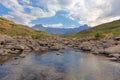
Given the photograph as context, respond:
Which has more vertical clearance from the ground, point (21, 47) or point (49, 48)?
point (21, 47)

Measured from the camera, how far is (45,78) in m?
35.4

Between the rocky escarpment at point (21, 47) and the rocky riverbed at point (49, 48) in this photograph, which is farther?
the rocky escarpment at point (21, 47)

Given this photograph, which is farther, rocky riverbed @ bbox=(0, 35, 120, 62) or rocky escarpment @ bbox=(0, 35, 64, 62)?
rocky escarpment @ bbox=(0, 35, 64, 62)

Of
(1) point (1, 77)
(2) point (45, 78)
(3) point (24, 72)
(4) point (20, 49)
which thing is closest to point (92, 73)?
(2) point (45, 78)

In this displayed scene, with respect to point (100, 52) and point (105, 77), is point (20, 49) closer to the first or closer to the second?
point (100, 52)

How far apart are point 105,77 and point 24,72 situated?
16.1 m

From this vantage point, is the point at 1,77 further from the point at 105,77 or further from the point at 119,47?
the point at 119,47

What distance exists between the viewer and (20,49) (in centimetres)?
7750

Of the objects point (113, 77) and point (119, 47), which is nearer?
point (113, 77)

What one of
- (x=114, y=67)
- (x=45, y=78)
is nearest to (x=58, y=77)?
(x=45, y=78)

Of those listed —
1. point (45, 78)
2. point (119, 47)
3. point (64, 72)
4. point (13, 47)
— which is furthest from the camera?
point (13, 47)

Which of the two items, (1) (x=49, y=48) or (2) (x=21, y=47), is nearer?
(2) (x=21, y=47)

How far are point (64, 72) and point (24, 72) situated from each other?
830cm

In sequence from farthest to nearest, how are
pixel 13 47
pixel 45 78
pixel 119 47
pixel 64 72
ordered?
1. pixel 13 47
2. pixel 119 47
3. pixel 64 72
4. pixel 45 78
